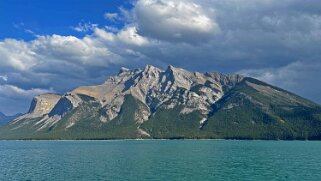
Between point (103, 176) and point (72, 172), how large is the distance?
17.3 metres

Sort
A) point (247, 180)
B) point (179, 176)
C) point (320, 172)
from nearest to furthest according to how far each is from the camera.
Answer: point (247, 180)
point (179, 176)
point (320, 172)

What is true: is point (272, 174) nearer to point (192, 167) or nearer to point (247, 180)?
point (247, 180)

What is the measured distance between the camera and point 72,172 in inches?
5153

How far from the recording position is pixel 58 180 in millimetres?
112875

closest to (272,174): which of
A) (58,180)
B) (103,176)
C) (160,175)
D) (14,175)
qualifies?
(160,175)

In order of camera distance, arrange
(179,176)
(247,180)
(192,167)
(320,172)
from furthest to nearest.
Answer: (192,167)
(320,172)
(179,176)
(247,180)

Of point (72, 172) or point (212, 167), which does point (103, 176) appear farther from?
point (212, 167)

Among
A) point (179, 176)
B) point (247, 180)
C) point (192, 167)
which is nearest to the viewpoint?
point (247, 180)

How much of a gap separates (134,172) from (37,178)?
99.0 ft

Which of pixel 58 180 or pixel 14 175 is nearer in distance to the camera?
pixel 58 180

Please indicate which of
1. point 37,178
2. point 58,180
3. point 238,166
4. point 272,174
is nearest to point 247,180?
point 272,174

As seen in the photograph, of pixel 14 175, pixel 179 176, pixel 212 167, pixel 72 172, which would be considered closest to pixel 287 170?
pixel 212 167

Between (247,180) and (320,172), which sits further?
(320,172)

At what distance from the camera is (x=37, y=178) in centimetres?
11831
